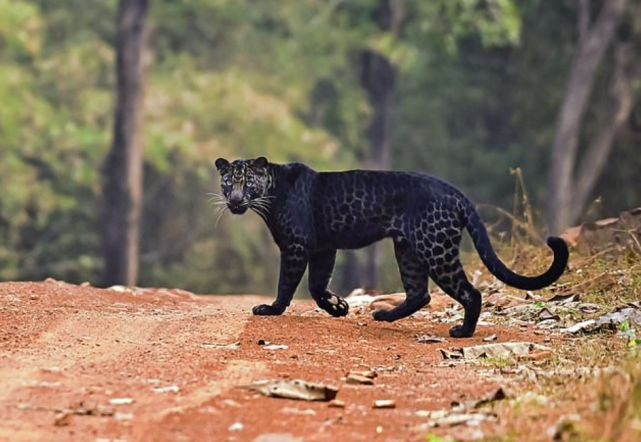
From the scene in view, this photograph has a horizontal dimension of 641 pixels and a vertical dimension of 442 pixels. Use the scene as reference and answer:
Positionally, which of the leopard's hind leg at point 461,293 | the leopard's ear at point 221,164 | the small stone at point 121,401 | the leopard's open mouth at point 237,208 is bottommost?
the small stone at point 121,401

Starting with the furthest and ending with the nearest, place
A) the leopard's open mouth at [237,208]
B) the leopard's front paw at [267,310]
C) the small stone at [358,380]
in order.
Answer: the leopard's front paw at [267,310] → the leopard's open mouth at [237,208] → the small stone at [358,380]

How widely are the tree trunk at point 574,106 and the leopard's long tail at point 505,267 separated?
1817cm

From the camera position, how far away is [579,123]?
29.1 m

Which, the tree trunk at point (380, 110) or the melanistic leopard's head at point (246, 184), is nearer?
the melanistic leopard's head at point (246, 184)

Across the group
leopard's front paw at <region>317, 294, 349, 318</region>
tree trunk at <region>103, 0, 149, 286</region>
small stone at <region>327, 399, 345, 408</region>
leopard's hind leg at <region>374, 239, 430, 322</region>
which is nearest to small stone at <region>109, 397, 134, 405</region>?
small stone at <region>327, 399, 345, 408</region>

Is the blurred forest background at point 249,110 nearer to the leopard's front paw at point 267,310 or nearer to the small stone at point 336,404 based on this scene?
the leopard's front paw at point 267,310

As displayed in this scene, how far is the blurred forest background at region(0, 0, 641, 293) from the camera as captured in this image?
28.8 metres

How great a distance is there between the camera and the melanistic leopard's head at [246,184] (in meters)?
10.7

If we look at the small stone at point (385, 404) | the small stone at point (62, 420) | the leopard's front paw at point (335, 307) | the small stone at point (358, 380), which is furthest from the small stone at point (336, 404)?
the leopard's front paw at point (335, 307)

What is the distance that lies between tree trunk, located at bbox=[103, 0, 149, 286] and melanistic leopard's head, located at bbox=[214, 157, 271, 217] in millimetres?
14288

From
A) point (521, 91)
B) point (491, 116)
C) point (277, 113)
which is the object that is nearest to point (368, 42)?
point (277, 113)

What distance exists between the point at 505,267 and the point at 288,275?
1.78m

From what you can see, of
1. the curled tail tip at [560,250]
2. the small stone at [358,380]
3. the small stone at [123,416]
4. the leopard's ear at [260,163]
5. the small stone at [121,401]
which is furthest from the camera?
the leopard's ear at [260,163]

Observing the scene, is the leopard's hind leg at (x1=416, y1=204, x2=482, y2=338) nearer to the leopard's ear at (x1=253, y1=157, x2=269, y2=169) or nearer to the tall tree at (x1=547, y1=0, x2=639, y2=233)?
the leopard's ear at (x1=253, y1=157, x2=269, y2=169)
